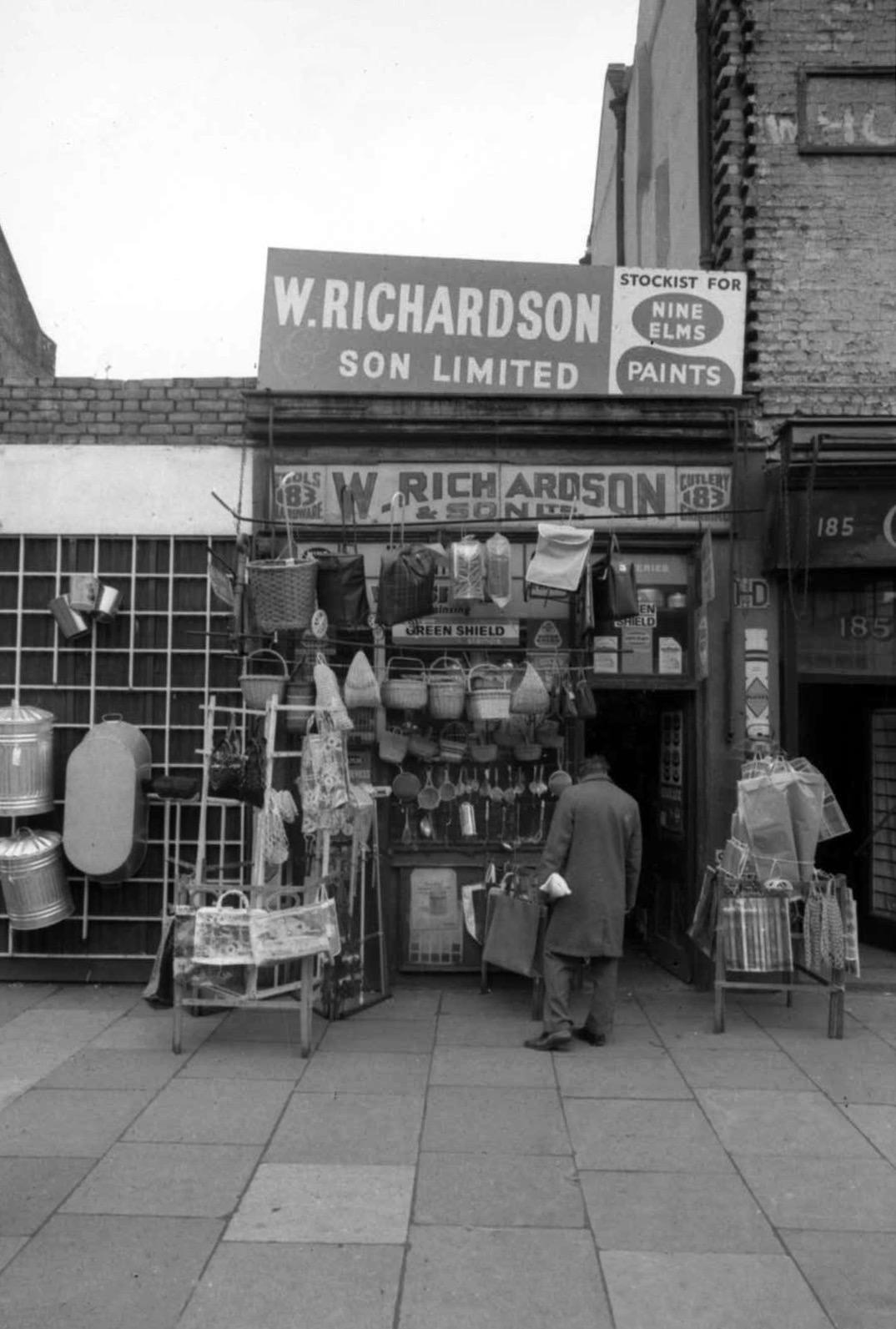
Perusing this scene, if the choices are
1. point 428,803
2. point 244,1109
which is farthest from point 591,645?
point 244,1109

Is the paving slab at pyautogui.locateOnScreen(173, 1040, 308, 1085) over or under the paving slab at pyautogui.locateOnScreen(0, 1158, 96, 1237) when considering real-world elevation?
under

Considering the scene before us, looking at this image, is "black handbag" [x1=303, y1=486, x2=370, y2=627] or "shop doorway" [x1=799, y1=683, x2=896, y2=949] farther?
"shop doorway" [x1=799, y1=683, x2=896, y2=949]

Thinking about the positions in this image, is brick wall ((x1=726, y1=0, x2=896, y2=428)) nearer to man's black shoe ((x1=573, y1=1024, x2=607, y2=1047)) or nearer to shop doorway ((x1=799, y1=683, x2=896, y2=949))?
shop doorway ((x1=799, y1=683, x2=896, y2=949))

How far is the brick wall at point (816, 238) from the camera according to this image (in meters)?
8.80

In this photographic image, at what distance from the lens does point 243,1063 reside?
259 inches

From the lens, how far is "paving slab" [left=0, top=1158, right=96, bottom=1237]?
173 inches

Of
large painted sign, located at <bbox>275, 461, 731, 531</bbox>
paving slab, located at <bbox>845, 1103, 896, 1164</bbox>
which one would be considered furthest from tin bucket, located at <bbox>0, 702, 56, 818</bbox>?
paving slab, located at <bbox>845, 1103, 896, 1164</bbox>

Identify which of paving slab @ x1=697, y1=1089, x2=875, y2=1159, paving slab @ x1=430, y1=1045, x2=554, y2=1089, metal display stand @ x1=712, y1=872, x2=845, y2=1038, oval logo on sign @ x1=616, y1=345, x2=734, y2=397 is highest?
oval logo on sign @ x1=616, y1=345, x2=734, y2=397

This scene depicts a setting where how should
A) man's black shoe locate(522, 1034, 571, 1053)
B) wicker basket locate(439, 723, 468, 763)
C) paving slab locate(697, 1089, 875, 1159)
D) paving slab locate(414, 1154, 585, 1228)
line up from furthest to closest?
1. wicker basket locate(439, 723, 468, 763)
2. man's black shoe locate(522, 1034, 571, 1053)
3. paving slab locate(697, 1089, 875, 1159)
4. paving slab locate(414, 1154, 585, 1228)

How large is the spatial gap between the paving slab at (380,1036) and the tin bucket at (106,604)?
11.5 feet

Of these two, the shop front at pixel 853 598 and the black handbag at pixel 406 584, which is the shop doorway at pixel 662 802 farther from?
the black handbag at pixel 406 584

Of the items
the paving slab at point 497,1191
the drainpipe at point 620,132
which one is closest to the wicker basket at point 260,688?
the paving slab at point 497,1191

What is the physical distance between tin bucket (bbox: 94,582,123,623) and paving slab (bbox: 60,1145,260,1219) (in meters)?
4.34

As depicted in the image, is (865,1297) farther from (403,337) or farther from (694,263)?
(694,263)
